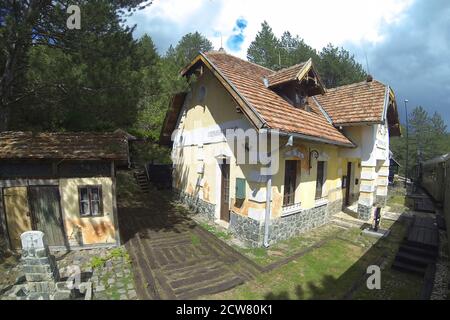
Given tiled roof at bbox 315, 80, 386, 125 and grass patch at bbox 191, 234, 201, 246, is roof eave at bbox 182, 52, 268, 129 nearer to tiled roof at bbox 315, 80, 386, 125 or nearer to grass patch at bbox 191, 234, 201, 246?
grass patch at bbox 191, 234, 201, 246

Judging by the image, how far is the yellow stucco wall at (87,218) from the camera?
290 inches

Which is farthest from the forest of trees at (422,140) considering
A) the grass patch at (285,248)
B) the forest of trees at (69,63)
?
the forest of trees at (69,63)

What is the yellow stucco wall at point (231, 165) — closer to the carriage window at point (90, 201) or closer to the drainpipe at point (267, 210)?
the drainpipe at point (267, 210)

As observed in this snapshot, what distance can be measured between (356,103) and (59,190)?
13.4 m

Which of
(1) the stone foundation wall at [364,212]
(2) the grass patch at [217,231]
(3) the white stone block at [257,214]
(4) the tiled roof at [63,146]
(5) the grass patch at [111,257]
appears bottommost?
(2) the grass patch at [217,231]

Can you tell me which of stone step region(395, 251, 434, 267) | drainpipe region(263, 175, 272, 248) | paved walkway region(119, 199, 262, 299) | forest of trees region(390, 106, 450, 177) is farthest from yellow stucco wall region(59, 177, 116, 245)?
forest of trees region(390, 106, 450, 177)

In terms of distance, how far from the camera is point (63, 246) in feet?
24.7

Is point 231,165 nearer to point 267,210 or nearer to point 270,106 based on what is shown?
point 267,210

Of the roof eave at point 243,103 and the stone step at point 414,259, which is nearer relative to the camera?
the stone step at point 414,259

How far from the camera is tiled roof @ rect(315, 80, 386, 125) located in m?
10.9

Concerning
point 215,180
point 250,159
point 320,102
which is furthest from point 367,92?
point 215,180

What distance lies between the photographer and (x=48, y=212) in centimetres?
737

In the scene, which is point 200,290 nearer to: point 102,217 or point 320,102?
point 102,217

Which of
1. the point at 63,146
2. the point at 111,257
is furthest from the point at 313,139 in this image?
the point at 63,146
